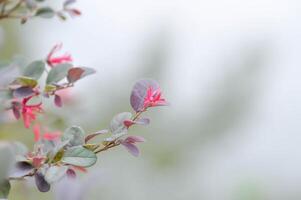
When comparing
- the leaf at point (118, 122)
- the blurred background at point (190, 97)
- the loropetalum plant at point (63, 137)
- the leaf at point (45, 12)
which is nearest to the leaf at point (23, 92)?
the loropetalum plant at point (63, 137)

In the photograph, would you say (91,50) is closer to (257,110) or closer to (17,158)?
(257,110)

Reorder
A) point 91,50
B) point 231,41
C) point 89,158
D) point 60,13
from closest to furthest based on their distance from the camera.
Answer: point 89,158 < point 60,13 < point 91,50 < point 231,41

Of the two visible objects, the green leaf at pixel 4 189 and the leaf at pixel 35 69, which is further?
the leaf at pixel 35 69

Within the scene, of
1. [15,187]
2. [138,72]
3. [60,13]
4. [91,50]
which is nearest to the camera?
[60,13]

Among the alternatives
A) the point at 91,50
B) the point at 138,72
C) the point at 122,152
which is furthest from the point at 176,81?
the point at 122,152

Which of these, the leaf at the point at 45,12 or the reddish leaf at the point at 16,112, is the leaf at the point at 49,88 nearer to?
the reddish leaf at the point at 16,112

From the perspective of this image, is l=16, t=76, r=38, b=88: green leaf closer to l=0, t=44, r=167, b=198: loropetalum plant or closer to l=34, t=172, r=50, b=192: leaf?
l=0, t=44, r=167, b=198: loropetalum plant
